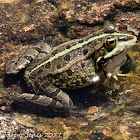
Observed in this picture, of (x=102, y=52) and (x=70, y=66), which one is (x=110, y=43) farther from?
(x=70, y=66)

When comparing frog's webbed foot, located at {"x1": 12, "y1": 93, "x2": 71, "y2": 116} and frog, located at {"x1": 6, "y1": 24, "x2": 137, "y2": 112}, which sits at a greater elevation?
frog, located at {"x1": 6, "y1": 24, "x2": 137, "y2": 112}

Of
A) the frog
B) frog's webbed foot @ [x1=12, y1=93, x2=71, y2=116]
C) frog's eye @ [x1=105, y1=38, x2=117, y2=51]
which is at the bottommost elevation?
frog's webbed foot @ [x1=12, y1=93, x2=71, y2=116]

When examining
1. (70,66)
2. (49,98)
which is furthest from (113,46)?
(49,98)

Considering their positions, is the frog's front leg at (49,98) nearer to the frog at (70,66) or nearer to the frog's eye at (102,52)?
the frog at (70,66)

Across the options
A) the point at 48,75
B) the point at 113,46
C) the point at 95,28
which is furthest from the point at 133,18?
the point at 48,75

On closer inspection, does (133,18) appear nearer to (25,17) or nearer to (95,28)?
(95,28)

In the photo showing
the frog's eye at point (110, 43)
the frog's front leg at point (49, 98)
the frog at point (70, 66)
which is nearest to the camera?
the frog's eye at point (110, 43)

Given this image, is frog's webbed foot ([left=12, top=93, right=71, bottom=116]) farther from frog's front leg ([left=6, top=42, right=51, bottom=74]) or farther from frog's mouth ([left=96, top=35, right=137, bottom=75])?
frog's mouth ([left=96, top=35, right=137, bottom=75])

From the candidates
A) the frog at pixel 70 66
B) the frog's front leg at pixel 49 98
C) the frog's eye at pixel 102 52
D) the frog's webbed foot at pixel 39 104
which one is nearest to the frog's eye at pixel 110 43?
the frog at pixel 70 66

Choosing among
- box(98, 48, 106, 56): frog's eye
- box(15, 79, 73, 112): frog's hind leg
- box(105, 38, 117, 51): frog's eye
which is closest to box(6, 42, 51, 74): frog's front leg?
box(15, 79, 73, 112): frog's hind leg
